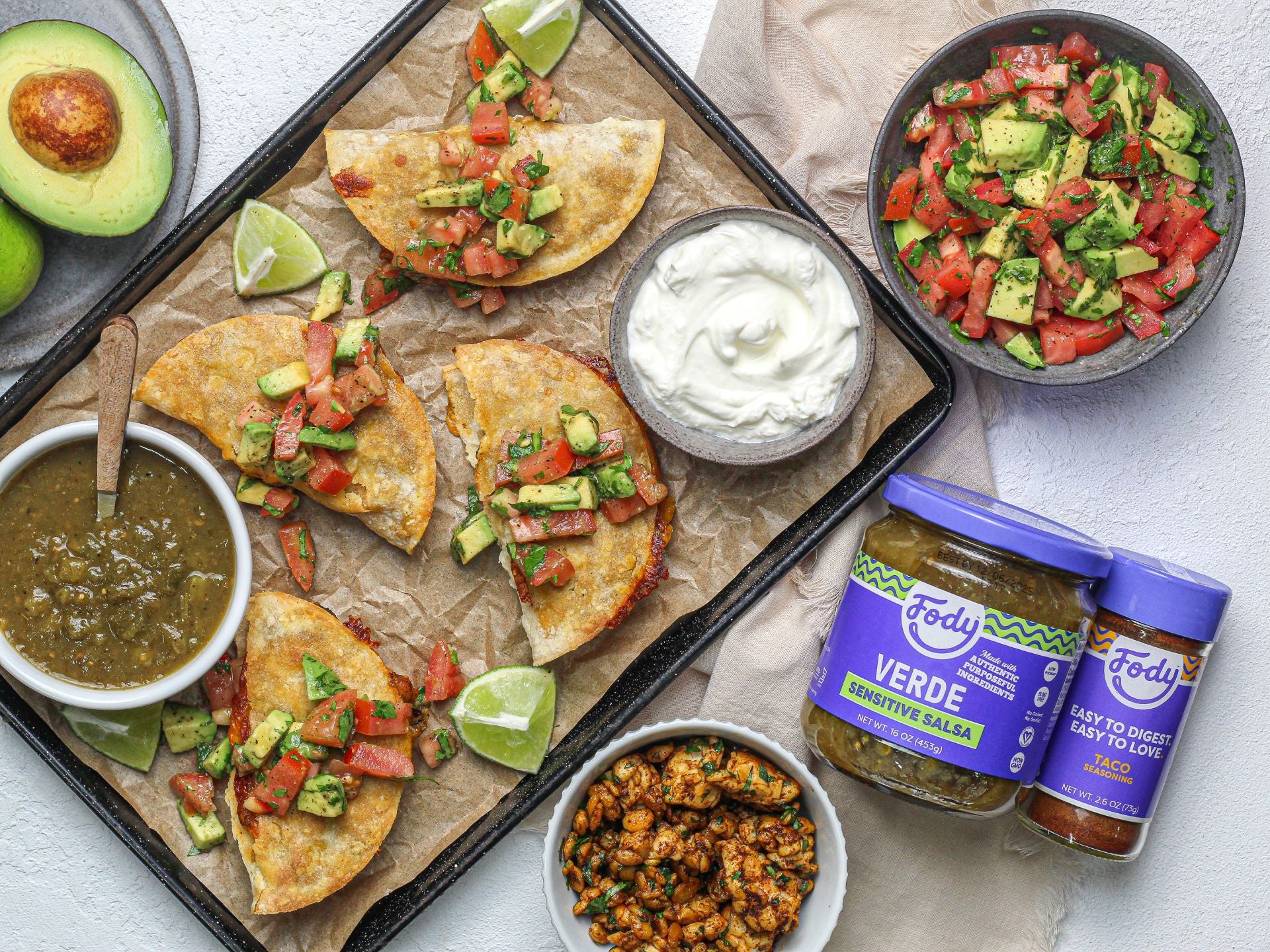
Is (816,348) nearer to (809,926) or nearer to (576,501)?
(576,501)

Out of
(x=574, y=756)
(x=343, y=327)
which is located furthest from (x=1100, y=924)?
(x=343, y=327)

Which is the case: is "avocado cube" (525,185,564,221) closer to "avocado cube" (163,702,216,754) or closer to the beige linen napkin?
the beige linen napkin

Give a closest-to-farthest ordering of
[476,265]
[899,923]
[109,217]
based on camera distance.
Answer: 1. [109,217]
2. [476,265]
3. [899,923]

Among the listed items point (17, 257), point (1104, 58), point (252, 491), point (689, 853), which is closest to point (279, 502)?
point (252, 491)

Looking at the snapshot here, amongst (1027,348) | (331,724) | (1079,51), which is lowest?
(331,724)

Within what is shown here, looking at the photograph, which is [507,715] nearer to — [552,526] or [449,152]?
[552,526]

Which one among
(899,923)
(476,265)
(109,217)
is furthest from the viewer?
(899,923)
